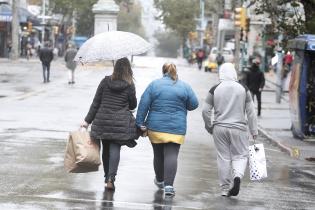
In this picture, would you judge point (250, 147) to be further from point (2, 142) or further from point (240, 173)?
point (2, 142)

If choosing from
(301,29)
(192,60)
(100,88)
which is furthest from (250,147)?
(192,60)

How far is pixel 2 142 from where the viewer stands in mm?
15461

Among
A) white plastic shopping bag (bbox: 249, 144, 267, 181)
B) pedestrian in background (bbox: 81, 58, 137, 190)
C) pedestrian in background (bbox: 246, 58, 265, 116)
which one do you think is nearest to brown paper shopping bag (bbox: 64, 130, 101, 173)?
pedestrian in background (bbox: 81, 58, 137, 190)

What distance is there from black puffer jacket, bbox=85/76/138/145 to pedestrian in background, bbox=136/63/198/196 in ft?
0.48

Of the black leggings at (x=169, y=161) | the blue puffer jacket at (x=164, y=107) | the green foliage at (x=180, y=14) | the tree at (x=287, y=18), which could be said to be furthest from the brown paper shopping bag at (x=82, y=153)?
the green foliage at (x=180, y=14)

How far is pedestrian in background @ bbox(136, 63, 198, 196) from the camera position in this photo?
1026 centimetres

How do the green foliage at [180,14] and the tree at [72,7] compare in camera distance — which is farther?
the green foliage at [180,14]

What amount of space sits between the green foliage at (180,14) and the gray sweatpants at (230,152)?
323 feet

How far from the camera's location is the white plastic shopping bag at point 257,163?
10.9m

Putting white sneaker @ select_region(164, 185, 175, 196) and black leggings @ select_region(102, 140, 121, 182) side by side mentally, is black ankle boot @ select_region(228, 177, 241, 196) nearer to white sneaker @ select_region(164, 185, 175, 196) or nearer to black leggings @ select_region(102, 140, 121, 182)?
white sneaker @ select_region(164, 185, 175, 196)

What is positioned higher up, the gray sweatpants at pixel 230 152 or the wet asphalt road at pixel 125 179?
the gray sweatpants at pixel 230 152

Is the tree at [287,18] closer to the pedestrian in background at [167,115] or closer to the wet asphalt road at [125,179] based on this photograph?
the wet asphalt road at [125,179]

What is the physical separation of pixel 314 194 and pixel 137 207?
3.01 m

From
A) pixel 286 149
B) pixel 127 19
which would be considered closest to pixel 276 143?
pixel 286 149
